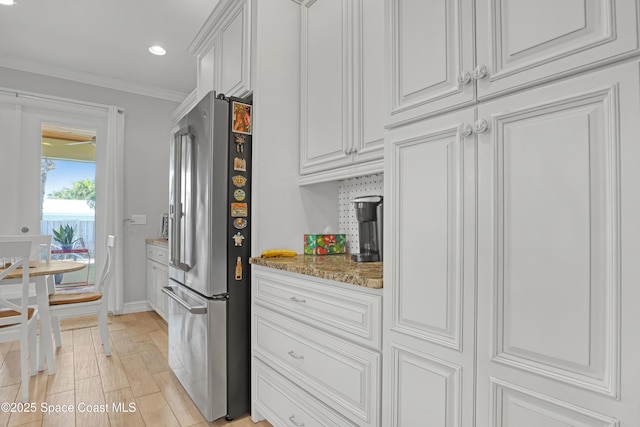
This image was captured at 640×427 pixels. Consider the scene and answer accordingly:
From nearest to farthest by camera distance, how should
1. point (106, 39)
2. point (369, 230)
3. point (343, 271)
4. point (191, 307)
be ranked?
point (343, 271) < point (369, 230) < point (191, 307) < point (106, 39)

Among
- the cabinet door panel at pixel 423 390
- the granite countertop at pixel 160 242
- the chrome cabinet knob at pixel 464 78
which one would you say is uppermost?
the chrome cabinet knob at pixel 464 78

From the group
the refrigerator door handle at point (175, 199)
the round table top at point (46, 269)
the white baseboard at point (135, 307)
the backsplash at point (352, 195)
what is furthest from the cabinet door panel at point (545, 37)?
the white baseboard at point (135, 307)

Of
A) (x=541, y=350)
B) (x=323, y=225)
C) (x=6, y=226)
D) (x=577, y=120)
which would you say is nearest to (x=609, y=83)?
(x=577, y=120)

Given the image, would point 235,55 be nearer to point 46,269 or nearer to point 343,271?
point 343,271

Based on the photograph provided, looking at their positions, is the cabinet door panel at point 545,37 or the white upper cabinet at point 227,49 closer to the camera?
the cabinet door panel at point 545,37

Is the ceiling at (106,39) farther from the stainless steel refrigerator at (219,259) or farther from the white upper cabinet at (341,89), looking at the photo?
the stainless steel refrigerator at (219,259)

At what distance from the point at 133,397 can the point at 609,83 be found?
106 inches

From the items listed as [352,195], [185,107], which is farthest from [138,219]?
[352,195]

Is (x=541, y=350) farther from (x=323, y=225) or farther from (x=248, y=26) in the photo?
(x=248, y=26)

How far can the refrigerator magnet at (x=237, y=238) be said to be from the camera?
193cm

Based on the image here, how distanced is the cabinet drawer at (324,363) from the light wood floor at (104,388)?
52cm

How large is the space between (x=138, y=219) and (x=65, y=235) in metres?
0.75

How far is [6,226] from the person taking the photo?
11.6 feet

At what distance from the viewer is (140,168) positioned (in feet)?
13.9
